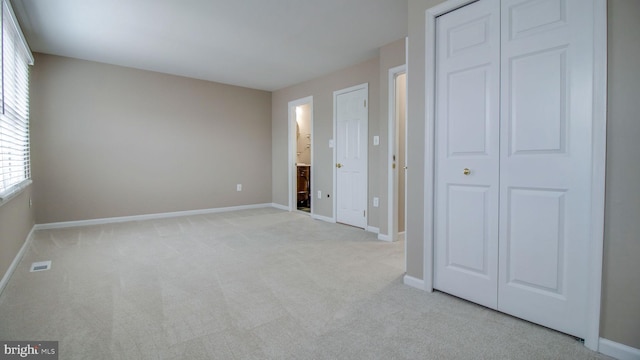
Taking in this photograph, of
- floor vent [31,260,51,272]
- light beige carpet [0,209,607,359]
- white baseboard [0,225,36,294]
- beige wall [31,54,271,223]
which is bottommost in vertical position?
light beige carpet [0,209,607,359]

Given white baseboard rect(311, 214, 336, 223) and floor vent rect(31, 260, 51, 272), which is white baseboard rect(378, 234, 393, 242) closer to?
white baseboard rect(311, 214, 336, 223)

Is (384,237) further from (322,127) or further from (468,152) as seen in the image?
(322,127)

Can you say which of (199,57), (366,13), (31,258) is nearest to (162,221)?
(31,258)

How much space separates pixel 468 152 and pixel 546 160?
435mm

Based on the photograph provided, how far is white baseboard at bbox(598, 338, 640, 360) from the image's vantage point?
1.45m

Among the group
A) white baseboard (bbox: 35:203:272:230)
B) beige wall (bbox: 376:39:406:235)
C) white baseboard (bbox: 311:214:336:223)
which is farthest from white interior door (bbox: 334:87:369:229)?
white baseboard (bbox: 35:203:272:230)

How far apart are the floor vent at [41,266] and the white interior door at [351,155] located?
11.2 ft

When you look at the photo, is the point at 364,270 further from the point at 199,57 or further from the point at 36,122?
the point at 36,122

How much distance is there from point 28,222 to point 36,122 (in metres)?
1.39

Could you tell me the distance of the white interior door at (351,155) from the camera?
431cm

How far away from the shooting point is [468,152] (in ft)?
6.67

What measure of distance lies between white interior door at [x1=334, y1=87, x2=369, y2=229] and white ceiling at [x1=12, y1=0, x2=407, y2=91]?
Result: 55cm

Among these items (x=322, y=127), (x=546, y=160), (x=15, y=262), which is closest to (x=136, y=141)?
(x=15, y=262)

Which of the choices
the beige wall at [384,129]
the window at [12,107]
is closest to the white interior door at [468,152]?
the beige wall at [384,129]
